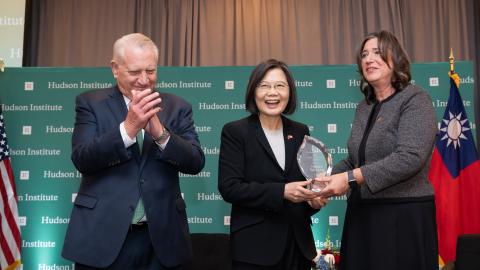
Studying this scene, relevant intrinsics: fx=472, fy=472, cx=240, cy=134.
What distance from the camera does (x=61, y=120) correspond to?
14.7ft

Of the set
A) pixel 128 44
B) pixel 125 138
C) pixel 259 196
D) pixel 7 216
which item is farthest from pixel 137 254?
pixel 7 216

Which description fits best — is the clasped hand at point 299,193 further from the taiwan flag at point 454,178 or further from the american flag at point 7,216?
the american flag at point 7,216

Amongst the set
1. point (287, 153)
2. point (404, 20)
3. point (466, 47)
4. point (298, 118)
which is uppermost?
point (404, 20)

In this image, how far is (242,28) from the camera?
576 centimetres

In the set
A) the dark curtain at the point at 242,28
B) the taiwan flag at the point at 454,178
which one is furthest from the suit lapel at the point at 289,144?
the dark curtain at the point at 242,28

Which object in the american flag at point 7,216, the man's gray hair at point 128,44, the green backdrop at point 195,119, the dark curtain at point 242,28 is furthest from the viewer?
the dark curtain at point 242,28

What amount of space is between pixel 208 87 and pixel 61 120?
1429 mm

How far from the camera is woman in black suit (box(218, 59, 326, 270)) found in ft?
6.80

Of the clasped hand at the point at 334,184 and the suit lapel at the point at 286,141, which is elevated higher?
the suit lapel at the point at 286,141

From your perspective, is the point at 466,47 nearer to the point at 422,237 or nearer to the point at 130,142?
the point at 422,237

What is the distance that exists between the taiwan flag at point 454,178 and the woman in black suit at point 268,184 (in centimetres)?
222

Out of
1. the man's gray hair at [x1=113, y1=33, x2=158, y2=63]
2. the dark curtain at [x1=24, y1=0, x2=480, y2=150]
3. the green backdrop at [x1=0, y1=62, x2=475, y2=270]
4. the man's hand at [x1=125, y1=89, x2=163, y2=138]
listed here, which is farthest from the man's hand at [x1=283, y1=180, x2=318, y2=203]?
the dark curtain at [x1=24, y1=0, x2=480, y2=150]

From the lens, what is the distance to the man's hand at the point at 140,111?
1.76 metres

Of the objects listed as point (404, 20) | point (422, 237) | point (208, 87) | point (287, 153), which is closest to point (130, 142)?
point (287, 153)
